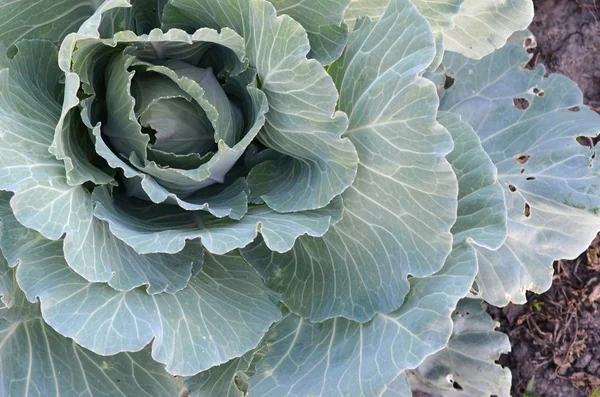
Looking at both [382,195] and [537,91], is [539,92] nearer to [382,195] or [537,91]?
[537,91]

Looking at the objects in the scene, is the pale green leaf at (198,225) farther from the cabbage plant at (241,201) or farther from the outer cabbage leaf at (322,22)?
the outer cabbage leaf at (322,22)

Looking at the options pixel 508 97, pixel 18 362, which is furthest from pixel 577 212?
pixel 18 362

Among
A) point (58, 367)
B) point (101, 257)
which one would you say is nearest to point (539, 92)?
point (101, 257)

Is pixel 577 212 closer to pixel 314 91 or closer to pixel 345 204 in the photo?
pixel 345 204

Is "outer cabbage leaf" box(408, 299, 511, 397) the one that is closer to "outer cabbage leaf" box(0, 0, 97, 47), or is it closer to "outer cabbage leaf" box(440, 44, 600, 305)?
"outer cabbage leaf" box(440, 44, 600, 305)

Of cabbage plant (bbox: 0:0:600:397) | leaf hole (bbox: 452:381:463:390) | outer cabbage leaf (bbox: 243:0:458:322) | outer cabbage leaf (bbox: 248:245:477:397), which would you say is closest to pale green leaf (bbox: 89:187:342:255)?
cabbage plant (bbox: 0:0:600:397)

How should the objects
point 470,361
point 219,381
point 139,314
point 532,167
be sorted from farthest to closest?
point 470,361
point 532,167
point 219,381
point 139,314

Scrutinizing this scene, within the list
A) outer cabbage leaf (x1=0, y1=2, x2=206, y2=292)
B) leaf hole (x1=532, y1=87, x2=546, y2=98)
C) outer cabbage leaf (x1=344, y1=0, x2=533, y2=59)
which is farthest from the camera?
leaf hole (x1=532, y1=87, x2=546, y2=98)
